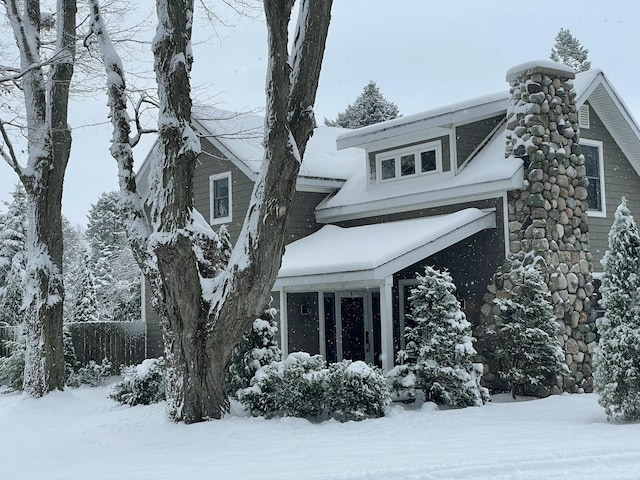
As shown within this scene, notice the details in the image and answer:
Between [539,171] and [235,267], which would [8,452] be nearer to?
[235,267]

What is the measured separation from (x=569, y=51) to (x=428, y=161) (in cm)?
2977

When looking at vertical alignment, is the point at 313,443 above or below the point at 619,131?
below

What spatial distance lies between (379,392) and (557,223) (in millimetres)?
5144

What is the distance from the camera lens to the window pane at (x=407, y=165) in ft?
53.7

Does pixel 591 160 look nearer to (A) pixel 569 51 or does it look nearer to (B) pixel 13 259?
(B) pixel 13 259

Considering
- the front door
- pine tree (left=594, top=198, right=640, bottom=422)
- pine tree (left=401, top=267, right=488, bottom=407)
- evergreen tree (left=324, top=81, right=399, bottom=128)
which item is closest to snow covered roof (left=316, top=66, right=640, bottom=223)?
the front door

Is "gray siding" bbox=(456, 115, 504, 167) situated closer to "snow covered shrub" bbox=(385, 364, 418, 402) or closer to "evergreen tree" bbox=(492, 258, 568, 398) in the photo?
"evergreen tree" bbox=(492, 258, 568, 398)

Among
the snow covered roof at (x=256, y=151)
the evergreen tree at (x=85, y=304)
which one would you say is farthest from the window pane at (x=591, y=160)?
the evergreen tree at (x=85, y=304)

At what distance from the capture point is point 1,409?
13.5 metres

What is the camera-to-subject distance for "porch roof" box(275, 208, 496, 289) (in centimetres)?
1299

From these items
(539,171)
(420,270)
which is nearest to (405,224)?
(420,270)

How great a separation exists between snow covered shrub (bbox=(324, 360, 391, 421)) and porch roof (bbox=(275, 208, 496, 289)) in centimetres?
214

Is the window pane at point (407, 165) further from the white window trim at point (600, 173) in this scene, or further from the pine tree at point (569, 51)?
the pine tree at point (569, 51)

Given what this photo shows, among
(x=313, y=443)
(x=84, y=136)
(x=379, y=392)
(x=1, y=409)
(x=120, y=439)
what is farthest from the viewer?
(x=84, y=136)
